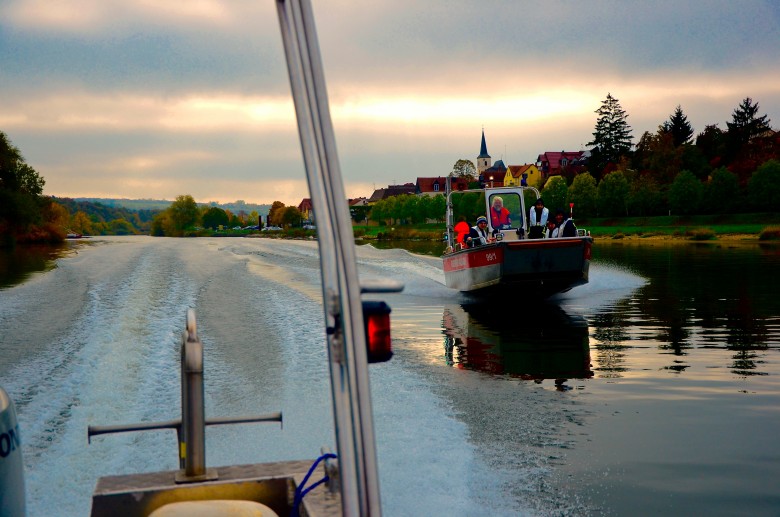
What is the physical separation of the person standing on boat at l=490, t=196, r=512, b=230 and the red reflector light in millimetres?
15974

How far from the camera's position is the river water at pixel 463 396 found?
5285mm

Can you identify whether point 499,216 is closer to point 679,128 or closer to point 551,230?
point 551,230

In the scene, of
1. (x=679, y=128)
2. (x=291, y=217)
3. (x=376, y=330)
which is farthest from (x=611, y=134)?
(x=376, y=330)

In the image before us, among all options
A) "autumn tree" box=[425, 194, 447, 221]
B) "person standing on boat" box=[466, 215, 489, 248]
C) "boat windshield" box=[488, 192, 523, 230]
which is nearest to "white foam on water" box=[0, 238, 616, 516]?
"person standing on boat" box=[466, 215, 489, 248]

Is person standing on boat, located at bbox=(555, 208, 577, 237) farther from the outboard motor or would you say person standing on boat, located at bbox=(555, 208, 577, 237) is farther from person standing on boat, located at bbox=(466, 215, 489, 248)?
the outboard motor

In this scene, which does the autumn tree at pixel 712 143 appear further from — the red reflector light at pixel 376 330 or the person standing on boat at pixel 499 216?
the red reflector light at pixel 376 330

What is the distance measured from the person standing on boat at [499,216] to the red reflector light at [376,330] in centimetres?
1597

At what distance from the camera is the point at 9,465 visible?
10.7 feet

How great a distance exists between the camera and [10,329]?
500 inches

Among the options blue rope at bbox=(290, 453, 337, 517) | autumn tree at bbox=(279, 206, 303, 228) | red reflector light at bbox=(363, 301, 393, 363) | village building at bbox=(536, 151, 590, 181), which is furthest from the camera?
autumn tree at bbox=(279, 206, 303, 228)

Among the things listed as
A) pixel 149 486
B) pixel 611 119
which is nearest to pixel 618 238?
pixel 611 119

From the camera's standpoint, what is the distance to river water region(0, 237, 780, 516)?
529cm

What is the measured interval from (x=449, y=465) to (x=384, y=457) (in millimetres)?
494

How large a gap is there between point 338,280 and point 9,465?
7.04 feet
